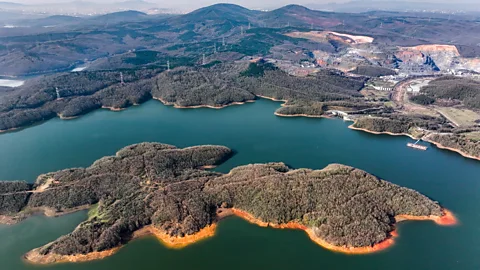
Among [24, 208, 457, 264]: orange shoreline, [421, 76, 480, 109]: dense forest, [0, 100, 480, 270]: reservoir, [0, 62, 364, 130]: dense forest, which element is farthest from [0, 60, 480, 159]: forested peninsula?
[24, 208, 457, 264]: orange shoreline

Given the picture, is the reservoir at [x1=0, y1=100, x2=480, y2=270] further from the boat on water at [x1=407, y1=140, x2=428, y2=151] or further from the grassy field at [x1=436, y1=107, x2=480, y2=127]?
the grassy field at [x1=436, y1=107, x2=480, y2=127]

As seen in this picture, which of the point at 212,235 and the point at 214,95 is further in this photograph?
the point at 214,95

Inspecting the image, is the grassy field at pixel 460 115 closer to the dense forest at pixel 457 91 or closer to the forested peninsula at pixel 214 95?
the forested peninsula at pixel 214 95

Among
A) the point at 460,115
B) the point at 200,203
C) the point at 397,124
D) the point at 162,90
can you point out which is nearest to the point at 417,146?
the point at 397,124

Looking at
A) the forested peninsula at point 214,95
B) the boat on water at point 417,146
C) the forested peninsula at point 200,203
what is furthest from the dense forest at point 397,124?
the forested peninsula at point 200,203

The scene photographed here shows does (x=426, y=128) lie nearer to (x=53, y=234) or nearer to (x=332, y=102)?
(x=332, y=102)

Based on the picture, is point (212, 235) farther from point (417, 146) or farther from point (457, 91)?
point (457, 91)

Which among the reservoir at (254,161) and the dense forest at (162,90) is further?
the dense forest at (162,90)

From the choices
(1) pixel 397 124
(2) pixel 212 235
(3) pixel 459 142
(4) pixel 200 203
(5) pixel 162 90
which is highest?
A: (1) pixel 397 124
